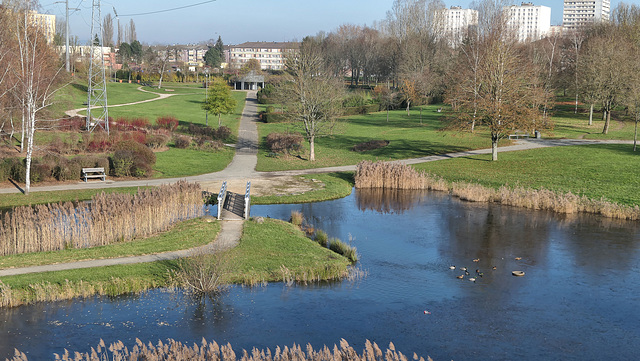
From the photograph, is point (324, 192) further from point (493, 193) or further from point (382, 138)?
point (382, 138)

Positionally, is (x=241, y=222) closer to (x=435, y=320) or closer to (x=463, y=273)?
(x=463, y=273)

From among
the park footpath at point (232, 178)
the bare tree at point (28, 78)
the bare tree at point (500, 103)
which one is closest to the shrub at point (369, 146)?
the park footpath at point (232, 178)

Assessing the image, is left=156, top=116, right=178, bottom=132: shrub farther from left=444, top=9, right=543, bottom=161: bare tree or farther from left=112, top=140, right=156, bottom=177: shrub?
left=444, top=9, right=543, bottom=161: bare tree

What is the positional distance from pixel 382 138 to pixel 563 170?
19074 millimetres

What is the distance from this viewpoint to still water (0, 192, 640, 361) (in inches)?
516

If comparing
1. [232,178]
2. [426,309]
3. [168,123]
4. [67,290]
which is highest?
[168,123]

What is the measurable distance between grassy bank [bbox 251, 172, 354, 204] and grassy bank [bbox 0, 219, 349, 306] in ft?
18.8

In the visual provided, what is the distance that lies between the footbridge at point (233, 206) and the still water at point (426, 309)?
5.04 meters

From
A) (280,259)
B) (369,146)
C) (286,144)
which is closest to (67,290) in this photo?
(280,259)

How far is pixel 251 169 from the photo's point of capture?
35.8m

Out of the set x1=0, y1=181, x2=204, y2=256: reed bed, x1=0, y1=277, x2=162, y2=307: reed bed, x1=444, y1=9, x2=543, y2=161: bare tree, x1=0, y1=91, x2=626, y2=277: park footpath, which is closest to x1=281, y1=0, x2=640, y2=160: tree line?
x1=444, y1=9, x2=543, y2=161: bare tree

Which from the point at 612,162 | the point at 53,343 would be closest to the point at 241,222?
the point at 53,343

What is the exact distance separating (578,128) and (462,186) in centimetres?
2948

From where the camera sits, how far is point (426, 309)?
15039mm
